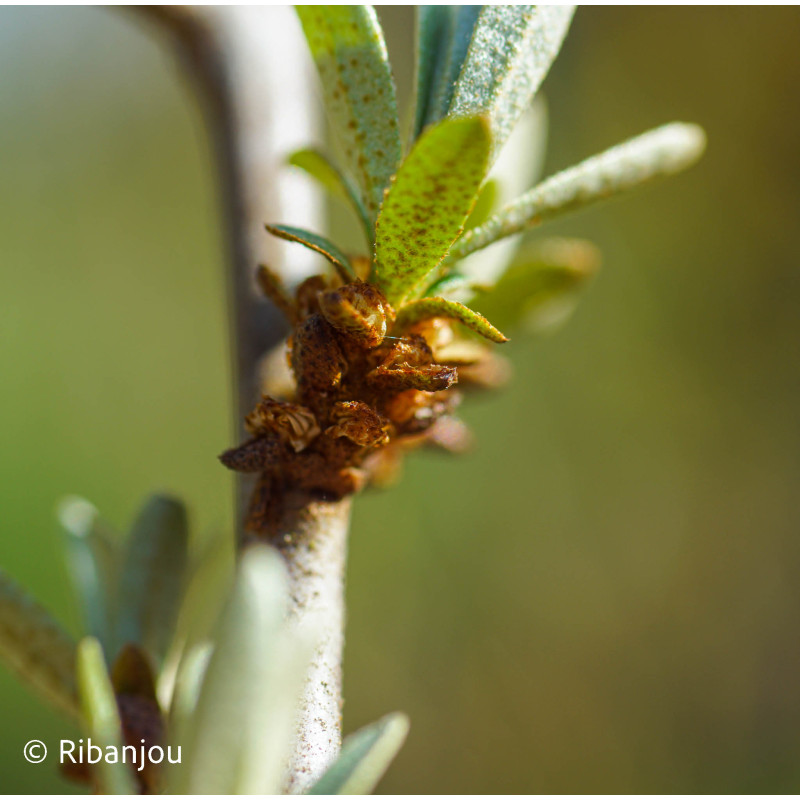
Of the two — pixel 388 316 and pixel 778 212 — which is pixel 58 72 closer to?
pixel 778 212

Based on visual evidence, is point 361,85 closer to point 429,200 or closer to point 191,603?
point 429,200

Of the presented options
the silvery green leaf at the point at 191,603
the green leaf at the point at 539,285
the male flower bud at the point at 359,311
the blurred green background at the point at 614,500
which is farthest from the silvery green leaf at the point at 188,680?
Result: the blurred green background at the point at 614,500

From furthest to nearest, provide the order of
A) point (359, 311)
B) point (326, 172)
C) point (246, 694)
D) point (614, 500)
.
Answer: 1. point (614, 500)
2. point (326, 172)
3. point (359, 311)
4. point (246, 694)

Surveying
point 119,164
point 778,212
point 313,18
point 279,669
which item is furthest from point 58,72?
point 279,669

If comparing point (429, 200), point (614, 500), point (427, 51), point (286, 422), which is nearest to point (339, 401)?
point (286, 422)

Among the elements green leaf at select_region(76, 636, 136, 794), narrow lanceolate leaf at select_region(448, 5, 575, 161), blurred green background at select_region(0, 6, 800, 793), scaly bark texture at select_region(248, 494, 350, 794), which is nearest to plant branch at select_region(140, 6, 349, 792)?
scaly bark texture at select_region(248, 494, 350, 794)
